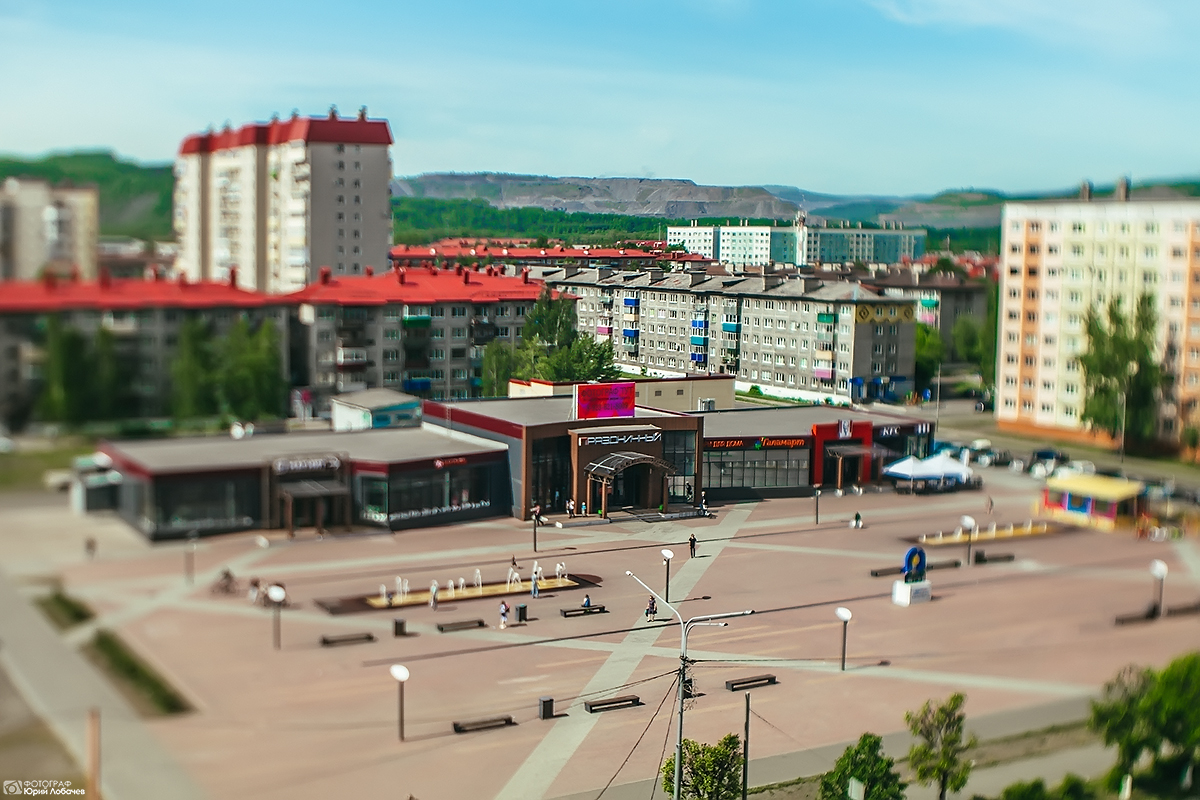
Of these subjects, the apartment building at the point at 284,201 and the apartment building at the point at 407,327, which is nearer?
the apartment building at the point at 284,201

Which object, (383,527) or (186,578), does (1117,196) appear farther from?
(186,578)

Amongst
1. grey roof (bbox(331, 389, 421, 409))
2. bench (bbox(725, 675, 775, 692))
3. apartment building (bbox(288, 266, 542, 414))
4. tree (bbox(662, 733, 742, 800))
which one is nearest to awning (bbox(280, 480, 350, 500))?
grey roof (bbox(331, 389, 421, 409))

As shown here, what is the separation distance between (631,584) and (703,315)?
2.36 m

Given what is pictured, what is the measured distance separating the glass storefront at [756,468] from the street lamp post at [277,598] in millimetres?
3849

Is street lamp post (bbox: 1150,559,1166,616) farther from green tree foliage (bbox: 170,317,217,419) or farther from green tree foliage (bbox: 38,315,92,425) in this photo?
green tree foliage (bbox: 38,315,92,425)

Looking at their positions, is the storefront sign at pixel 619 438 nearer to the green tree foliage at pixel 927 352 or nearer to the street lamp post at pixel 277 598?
the street lamp post at pixel 277 598

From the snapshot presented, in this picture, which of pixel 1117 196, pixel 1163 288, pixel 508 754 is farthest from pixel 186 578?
pixel 1163 288

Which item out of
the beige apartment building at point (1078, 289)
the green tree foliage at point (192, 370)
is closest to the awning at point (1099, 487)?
the beige apartment building at point (1078, 289)

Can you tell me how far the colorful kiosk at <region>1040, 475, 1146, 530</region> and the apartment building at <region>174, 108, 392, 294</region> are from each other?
9.06 meters

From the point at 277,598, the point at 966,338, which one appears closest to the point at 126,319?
the point at 277,598

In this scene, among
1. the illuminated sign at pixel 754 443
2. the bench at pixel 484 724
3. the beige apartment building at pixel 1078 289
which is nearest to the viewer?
the bench at pixel 484 724

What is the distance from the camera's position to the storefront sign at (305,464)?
21.2 ft

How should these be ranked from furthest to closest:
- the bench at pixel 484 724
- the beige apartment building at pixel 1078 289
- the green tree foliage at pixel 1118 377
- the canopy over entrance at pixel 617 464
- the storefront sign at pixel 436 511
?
1. the beige apartment building at pixel 1078 289
2. the green tree foliage at pixel 1118 377
3. the canopy over entrance at pixel 617 464
4. the storefront sign at pixel 436 511
5. the bench at pixel 484 724

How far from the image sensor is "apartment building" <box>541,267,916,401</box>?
9.03 metres
